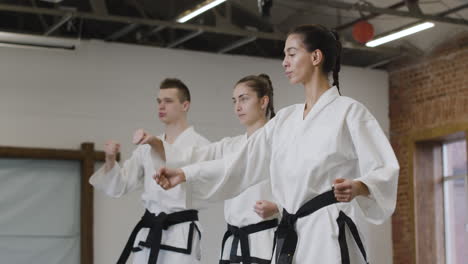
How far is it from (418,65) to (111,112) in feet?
12.0

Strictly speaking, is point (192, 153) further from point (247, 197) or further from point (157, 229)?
point (157, 229)

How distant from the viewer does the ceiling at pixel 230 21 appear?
25.0 feet

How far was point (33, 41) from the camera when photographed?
24.5ft

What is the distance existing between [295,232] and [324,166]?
271mm

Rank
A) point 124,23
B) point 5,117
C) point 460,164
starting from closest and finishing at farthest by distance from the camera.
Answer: point 5,117 → point 124,23 → point 460,164

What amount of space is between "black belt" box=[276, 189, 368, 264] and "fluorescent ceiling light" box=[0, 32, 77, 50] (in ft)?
16.2

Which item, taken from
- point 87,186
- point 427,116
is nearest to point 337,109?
point 87,186

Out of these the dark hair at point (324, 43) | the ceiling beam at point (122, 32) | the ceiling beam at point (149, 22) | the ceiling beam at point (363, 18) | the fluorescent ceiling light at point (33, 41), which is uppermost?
the ceiling beam at point (363, 18)

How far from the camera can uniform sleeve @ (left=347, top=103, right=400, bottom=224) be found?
9.14 feet

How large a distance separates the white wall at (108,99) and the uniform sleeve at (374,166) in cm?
547

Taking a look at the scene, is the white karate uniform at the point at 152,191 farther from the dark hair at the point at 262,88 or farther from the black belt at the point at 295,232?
the black belt at the point at 295,232

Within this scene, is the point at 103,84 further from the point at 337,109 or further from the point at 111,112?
the point at 337,109

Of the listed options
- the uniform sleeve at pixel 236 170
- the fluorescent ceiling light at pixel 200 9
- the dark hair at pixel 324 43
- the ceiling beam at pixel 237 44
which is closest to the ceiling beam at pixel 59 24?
the fluorescent ceiling light at pixel 200 9

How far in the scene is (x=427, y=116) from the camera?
909 cm
